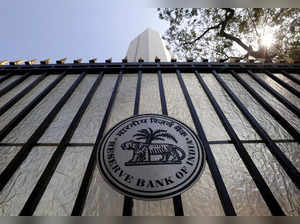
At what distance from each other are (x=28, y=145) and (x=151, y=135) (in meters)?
1.57

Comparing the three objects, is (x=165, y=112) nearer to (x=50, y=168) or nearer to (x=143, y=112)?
(x=143, y=112)

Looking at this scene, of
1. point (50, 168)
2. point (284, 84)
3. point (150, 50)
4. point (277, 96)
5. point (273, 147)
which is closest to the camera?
point (50, 168)

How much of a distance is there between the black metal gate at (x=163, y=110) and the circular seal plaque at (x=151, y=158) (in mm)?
123

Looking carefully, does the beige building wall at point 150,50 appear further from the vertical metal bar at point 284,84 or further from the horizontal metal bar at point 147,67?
the vertical metal bar at point 284,84

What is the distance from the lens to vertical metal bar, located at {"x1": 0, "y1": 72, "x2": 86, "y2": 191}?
178 centimetres

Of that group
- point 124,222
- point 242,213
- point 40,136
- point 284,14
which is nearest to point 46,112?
point 40,136

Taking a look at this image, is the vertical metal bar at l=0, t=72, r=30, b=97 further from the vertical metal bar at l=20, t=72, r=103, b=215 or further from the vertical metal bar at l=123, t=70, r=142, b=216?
the vertical metal bar at l=123, t=70, r=142, b=216

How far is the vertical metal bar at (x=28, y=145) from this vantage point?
1.78m

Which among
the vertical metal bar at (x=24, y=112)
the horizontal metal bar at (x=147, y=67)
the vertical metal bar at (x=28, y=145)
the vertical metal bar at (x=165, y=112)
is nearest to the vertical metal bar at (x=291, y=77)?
the horizontal metal bar at (x=147, y=67)

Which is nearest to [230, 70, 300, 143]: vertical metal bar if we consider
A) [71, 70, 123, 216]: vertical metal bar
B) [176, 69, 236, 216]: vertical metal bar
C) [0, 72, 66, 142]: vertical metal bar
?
[176, 69, 236, 216]: vertical metal bar

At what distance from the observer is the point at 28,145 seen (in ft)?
6.78

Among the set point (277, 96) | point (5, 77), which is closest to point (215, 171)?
point (277, 96)

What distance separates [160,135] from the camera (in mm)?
2072

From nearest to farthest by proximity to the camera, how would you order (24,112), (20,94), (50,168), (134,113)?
(50,168), (134,113), (24,112), (20,94)
